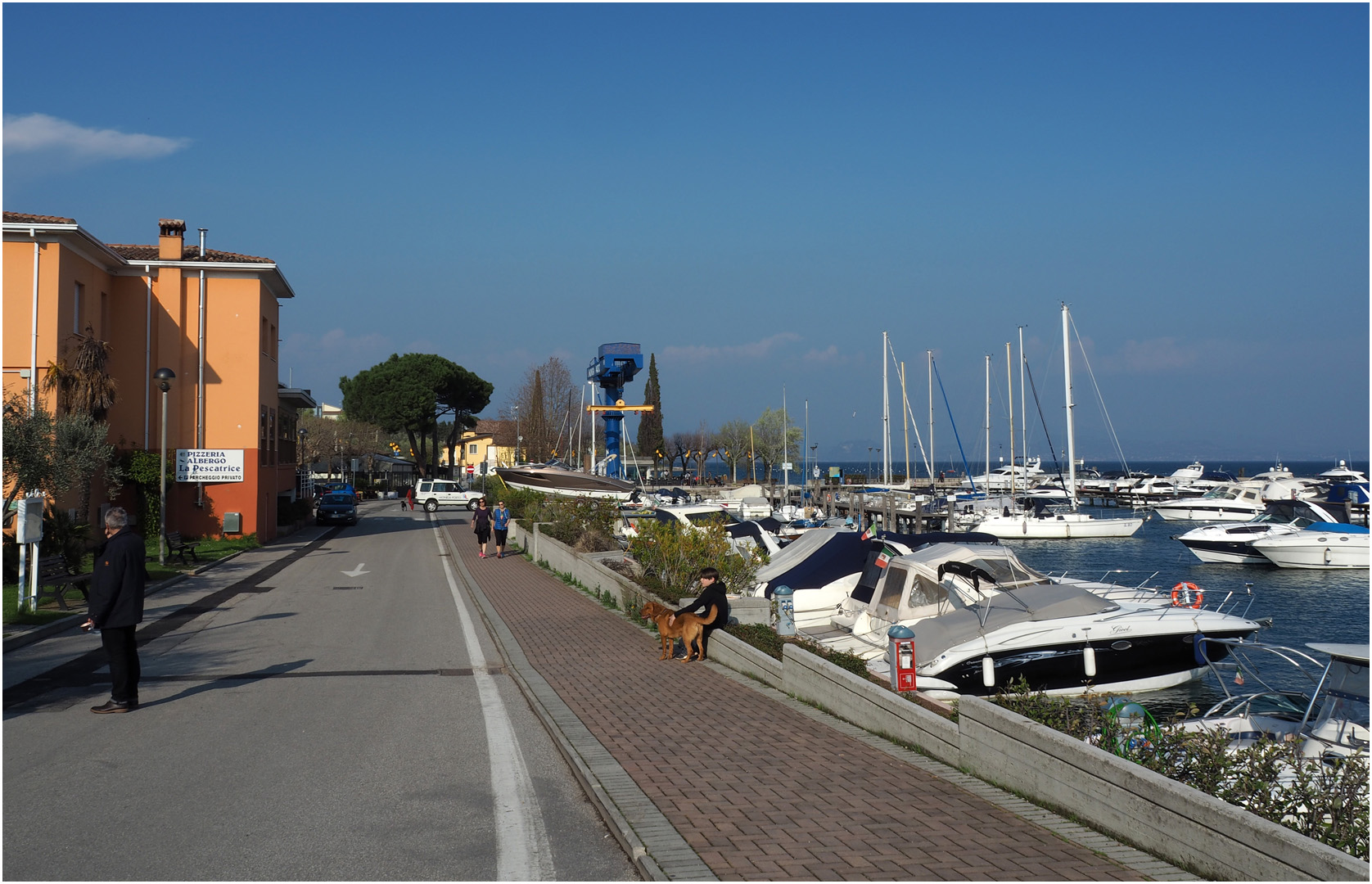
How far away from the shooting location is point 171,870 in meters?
5.36

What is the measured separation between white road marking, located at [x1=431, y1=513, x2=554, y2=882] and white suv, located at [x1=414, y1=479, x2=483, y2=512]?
1895 inches

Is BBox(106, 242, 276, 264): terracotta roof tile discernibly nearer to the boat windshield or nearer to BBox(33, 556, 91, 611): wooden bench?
BBox(33, 556, 91, 611): wooden bench

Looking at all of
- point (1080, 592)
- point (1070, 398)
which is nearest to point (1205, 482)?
point (1070, 398)

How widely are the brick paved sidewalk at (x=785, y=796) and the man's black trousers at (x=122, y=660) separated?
167 inches

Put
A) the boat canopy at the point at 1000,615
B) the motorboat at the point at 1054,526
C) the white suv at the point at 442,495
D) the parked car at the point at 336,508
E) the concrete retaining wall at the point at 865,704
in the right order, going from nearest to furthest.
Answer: the concrete retaining wall at the point at 865,704 < the boat canopy at the point at 1000,615 < the parked car at the point at 336,508 < the motorboat at the point at 1054,526 < the white suv at the point at 442,495

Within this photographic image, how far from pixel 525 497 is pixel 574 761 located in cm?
3150

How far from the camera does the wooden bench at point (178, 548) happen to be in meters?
24.4

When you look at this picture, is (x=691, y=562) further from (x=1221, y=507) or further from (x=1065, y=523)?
(x=1221, y=507)

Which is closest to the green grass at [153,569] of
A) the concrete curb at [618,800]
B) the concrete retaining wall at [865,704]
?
the concrete curb at [618,800]

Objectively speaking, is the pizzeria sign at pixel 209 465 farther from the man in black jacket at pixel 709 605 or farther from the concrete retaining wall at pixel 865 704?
the concrete retaining wall at pixel 865 704

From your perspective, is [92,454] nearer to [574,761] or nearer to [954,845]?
[574,761]

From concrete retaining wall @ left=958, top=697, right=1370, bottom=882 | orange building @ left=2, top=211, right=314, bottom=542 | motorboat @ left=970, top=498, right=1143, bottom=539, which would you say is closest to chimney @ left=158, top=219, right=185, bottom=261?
orange building @ left=2, top=211, right=314, bottom=542

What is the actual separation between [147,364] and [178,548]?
340 inches

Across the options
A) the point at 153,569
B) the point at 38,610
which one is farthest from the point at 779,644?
the point at 153,569
